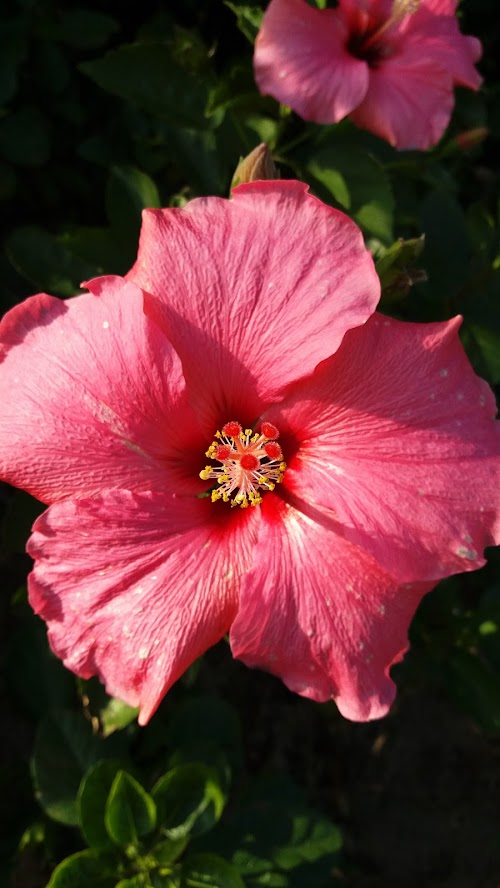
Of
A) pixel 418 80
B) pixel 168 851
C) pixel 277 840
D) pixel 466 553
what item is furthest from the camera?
pixel 277 840

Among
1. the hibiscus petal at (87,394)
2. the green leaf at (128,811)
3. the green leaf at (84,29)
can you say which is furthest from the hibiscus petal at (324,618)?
the green leaf at (84,29)

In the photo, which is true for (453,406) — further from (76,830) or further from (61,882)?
(76,830)

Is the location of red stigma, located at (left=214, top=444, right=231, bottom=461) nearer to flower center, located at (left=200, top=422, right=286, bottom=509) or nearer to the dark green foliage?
flower center, located at (left=200, top=422, right=286, bottom=509)

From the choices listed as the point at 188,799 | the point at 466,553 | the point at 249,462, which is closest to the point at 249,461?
the point at 249,462

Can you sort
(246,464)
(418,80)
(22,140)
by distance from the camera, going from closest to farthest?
1. (246,464)
2. (418,80)
3. (22,140)

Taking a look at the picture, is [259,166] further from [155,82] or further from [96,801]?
[96,801]

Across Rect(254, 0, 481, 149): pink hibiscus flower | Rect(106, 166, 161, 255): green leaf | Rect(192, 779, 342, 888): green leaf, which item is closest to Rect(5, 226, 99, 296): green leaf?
Rect(106, 166, 161, 255): green leaf

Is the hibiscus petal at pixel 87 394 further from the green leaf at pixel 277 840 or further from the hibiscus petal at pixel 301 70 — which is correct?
the green leaf at pixel 277 840
